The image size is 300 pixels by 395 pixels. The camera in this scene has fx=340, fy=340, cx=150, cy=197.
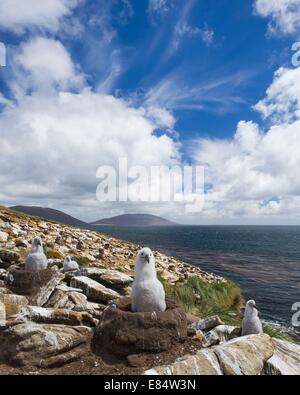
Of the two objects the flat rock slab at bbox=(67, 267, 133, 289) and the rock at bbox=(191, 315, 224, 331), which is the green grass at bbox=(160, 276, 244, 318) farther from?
the rock at bbox=(191, 315, 224, 331)

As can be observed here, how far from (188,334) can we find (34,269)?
5.24m

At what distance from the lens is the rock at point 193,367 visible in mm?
5980

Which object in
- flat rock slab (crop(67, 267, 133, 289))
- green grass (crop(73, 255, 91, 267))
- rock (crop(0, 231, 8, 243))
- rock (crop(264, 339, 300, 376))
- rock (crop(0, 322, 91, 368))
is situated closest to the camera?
rock (crop(0, 322, 91, 368))

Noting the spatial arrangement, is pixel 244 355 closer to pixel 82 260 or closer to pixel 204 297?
pixel 82 260

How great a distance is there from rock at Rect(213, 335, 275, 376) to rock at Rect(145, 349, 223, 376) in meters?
0.18

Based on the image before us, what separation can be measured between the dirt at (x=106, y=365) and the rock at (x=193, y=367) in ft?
1.15

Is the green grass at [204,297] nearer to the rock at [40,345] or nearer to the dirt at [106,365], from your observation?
the dirt at [106,365]

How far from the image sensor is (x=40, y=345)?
22.0ft

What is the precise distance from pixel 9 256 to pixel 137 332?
8.35 metres

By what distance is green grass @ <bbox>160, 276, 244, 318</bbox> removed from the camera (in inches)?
603

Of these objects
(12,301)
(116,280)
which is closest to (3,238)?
(116,280)

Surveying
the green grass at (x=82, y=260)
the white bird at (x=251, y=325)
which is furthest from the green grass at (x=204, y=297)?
the green grass at (x=82, y=260)

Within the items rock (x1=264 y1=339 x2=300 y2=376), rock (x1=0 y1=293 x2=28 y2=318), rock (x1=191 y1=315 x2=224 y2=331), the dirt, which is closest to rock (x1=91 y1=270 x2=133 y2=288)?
rock (x1=0 y1=293 x2=28 y2=318)
